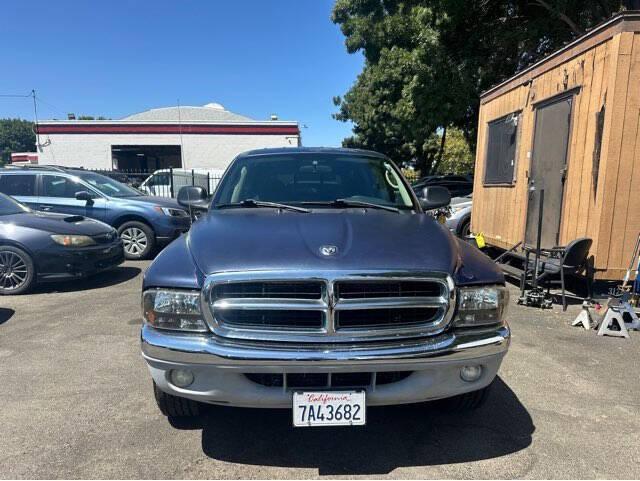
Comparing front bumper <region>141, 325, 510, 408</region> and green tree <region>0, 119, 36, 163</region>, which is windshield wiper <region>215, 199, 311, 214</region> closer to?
front bumper <region>141, 325, 510, 408</region>

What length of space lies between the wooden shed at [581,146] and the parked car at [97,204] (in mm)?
6202

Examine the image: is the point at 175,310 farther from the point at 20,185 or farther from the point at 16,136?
the point at 16,136

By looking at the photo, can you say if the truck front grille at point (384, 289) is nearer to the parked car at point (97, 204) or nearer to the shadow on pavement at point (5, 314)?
the shadow on pavement at point (5, 314)

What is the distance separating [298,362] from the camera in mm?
2277

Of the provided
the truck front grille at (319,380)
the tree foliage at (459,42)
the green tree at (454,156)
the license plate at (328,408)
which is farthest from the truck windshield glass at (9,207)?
the green tree at (454,156)

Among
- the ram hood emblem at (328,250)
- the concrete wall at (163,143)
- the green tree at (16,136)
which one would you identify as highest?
the green tree at (16,136)

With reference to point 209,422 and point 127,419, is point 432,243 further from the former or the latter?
point 127,419

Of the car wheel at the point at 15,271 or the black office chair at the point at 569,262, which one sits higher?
the black office chair at the point at 569,262

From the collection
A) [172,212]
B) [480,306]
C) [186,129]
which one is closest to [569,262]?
[480,306]

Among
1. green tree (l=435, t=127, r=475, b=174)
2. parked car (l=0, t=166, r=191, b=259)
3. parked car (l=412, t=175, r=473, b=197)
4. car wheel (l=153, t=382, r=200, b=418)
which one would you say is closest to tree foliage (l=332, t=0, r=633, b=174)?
parked car (l=412, t=175, r=473, b=197)

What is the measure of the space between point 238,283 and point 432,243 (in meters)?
1.16

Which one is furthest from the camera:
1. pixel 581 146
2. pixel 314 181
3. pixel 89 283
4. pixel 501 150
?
pixel 501 150

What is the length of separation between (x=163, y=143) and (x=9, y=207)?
2596 centimetres

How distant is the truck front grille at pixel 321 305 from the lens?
2.37 meters
